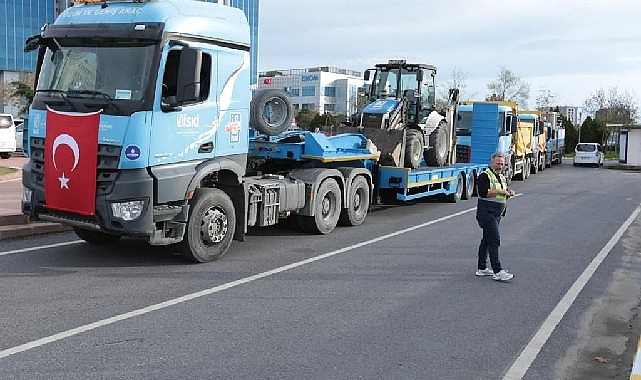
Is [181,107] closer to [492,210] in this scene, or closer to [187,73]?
[187,73]

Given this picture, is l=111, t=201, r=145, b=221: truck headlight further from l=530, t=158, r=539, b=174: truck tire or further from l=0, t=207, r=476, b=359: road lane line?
l=530, t=158, r=539, b=174: truck tire

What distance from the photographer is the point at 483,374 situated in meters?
5.36

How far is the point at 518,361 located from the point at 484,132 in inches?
687

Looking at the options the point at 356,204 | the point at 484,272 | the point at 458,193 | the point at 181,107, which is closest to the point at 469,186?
the point at 458,193

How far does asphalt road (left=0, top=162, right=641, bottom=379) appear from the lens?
5.43 m

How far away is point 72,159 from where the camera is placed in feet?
26.5

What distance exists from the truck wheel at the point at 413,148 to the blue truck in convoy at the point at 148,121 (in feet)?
20.6

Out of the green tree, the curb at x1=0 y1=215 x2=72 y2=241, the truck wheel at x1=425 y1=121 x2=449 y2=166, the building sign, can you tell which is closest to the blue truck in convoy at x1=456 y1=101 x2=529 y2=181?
the truck wheel at x1=425 y1=121 x2=449 y2=166

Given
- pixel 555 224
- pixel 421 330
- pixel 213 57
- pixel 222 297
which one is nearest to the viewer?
pixel 421 330

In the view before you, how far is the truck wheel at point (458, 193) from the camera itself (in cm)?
1806

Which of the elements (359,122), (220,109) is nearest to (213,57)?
(220,109)

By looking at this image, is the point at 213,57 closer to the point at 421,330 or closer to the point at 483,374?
the point at 421,330

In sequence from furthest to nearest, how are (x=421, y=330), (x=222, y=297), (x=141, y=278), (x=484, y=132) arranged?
(x=484, y=132) → (x=141, y=278) → (x=222, y=297) → (x=421, y=330)

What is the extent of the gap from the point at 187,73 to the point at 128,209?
178 cm
